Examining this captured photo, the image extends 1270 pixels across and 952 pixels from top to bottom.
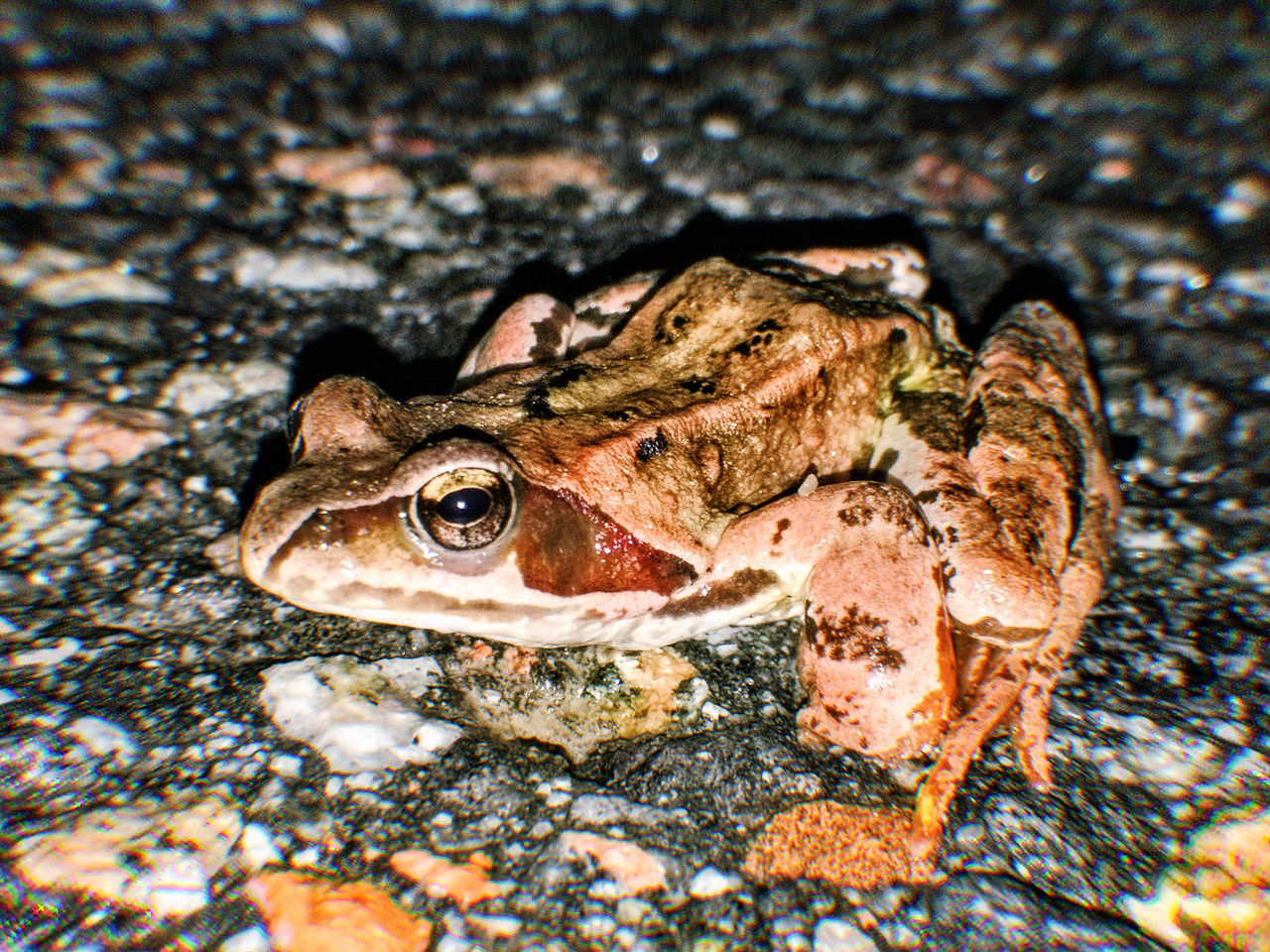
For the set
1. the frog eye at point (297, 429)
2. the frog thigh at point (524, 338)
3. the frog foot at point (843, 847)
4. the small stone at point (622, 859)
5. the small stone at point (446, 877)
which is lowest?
the small stone at point (446, 877)

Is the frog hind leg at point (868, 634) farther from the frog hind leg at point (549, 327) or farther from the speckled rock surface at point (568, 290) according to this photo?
the frog hind leg at point (549, 327)

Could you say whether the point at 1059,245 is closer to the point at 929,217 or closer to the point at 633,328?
the point at 929,217

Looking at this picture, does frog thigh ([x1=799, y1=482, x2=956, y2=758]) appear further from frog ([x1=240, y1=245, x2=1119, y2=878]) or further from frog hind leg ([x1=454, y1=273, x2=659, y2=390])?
frog hind leg ([x1=454, y1=273, x2=659, y2=390])

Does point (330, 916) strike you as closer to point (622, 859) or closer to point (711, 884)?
point (622, 859)

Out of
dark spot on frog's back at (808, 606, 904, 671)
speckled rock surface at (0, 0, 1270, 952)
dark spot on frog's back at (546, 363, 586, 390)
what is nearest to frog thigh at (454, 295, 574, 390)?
dark spot on frog's back at (546, 363, 586, 390)

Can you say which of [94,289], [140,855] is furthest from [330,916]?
[94,289]

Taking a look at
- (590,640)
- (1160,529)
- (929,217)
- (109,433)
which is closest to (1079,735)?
(1160,529)

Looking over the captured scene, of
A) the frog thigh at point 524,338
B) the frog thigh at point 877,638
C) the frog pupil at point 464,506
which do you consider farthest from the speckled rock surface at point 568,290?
the frog pupil at point 464,506
